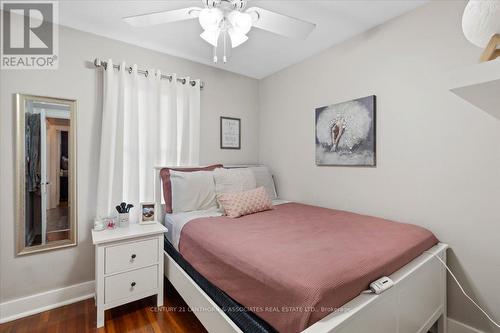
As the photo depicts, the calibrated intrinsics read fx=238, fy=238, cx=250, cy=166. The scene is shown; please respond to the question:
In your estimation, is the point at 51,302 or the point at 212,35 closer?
the point at 212,35

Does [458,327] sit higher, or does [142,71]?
[142,71]

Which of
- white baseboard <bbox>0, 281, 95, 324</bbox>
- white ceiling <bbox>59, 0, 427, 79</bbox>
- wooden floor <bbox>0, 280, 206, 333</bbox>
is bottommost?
wooden floor <bbox>0, 280, 206, 333</bbox>

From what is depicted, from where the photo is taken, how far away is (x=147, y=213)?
220cm

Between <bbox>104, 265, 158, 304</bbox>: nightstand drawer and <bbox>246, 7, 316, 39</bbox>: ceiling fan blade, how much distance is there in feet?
6.57

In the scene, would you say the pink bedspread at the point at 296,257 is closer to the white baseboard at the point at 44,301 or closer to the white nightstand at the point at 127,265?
the white nightstand at the point at 127,265

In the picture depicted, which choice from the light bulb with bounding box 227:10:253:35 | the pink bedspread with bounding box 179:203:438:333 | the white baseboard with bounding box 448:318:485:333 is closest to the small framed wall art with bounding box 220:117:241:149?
the pink bedspread with bounding box 179:203:438:333

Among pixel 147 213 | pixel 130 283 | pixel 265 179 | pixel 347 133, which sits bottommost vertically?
pixel 130 283

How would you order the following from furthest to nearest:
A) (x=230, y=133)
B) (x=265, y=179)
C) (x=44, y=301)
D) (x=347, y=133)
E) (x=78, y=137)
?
(x=230, y=133) < (x=265, y=179) < (x=347, y=133) < (x=78, y=137) < (x=44, y=301)

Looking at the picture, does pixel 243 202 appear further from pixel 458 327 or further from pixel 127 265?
pixel 458 327

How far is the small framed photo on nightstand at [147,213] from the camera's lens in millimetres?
2182

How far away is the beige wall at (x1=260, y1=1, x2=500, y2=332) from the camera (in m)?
1.55

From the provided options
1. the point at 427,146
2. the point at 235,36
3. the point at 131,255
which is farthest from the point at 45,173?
the point at 427,146

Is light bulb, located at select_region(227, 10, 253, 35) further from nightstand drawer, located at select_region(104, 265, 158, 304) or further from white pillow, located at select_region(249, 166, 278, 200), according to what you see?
nightstand drawer, located at select_region(104, 265, 158, 304)

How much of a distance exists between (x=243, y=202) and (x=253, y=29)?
61.4 inches
